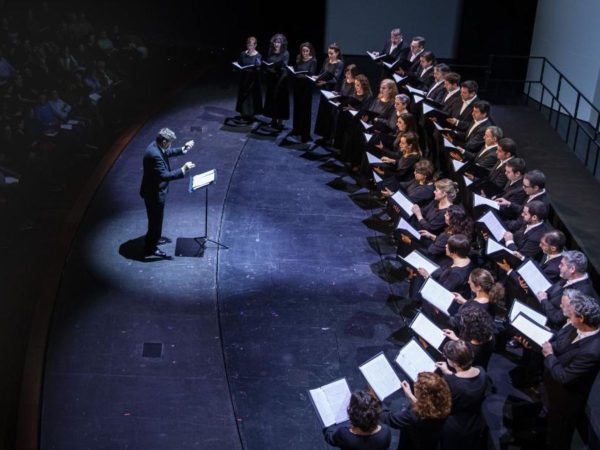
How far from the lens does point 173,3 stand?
49.0ft

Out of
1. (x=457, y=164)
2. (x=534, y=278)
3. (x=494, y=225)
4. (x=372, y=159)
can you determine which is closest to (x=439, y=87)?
(x=372, y=159)

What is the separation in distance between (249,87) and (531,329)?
21.6 feet

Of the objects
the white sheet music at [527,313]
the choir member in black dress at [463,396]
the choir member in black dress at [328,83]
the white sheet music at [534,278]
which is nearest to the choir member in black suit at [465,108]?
the choir member in black dress at [328,83]

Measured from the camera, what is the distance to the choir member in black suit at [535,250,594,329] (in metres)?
5.52

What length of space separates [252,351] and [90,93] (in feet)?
20.3

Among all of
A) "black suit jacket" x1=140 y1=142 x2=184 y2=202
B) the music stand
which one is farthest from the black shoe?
"black suit jacket" x1=140 y1=142 x2=184 y2=202

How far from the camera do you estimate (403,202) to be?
6980 millimetres

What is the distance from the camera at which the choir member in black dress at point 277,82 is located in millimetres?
10453

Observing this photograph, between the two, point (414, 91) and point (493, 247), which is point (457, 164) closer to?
point (493, 247)

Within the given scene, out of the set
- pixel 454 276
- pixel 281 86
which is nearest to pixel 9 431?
pixel 454 276

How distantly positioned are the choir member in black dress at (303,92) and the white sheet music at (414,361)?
561cm

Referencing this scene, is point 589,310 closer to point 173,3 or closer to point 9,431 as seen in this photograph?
point 9,431

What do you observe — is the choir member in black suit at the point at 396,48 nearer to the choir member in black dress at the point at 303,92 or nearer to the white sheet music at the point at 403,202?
the choir member in black dress at the point at 303,92

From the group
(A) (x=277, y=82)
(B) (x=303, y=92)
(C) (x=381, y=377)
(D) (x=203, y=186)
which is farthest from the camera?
(A) (x=277, y=82)
